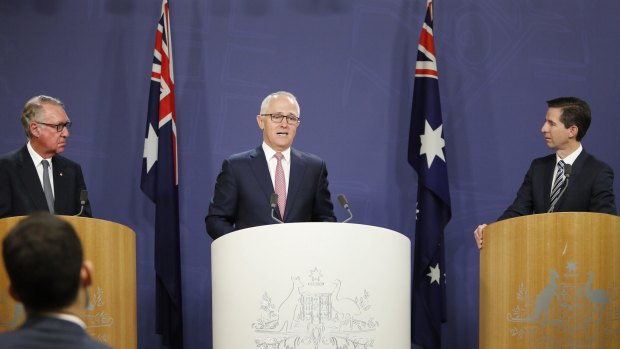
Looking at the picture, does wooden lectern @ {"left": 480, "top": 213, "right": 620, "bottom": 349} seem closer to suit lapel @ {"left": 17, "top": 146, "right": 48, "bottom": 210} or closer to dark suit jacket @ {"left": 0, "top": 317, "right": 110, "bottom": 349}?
suit lapel @ {"left": 17, "top": 146, "right": 48, "bottom": 210}

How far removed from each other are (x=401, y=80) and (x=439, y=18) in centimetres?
54

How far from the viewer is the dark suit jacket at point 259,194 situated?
5211 millimetres

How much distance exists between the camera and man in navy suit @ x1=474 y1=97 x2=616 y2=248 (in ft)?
17.6

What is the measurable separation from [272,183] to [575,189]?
1690 mm

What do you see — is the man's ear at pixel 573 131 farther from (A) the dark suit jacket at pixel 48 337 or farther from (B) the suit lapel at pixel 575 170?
(A) the dark suit jacket at pixel 48 337

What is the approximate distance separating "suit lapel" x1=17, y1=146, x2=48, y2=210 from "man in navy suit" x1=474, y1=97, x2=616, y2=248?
2.58m

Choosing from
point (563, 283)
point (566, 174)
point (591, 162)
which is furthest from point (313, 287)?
point (591, 162)

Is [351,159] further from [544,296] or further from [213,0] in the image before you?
[544,296]

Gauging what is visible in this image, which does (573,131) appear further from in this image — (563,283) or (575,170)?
(563,283)

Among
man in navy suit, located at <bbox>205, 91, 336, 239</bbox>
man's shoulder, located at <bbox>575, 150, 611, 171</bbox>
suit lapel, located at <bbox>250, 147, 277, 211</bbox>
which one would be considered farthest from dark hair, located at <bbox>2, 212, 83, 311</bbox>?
man's shoulder, located at <bbox>575, 150, 611, 171</bbox>

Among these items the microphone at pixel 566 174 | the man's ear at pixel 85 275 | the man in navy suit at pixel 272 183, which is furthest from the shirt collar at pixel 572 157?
the man's ear at pixel 85 275

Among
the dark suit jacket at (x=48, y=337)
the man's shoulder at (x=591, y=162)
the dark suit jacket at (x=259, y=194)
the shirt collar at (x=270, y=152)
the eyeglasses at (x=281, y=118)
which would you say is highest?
the eyeglasses at (x=281, y=118)

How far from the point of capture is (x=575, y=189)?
538 centimetres

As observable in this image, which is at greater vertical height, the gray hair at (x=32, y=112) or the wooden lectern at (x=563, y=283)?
the gray hair at (x=32, y=112)
